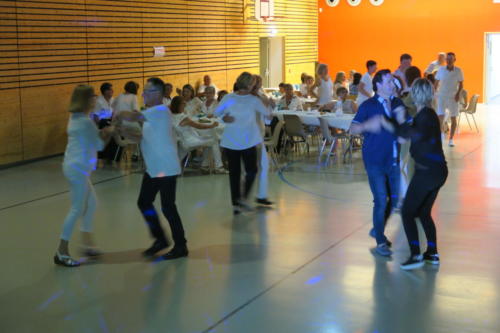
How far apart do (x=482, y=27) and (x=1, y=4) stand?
580 inches

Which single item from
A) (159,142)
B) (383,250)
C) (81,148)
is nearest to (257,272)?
(383,250)

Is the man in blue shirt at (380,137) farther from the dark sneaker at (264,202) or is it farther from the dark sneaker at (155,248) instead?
the dark sneaker at (264,202)

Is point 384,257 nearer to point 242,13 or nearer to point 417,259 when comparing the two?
point 417,259

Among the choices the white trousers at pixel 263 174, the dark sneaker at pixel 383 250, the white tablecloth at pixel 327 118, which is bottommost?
the dark sneaker at pixel 383 250

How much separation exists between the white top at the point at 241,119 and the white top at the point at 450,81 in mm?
6631

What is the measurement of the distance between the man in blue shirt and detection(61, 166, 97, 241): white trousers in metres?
2.18

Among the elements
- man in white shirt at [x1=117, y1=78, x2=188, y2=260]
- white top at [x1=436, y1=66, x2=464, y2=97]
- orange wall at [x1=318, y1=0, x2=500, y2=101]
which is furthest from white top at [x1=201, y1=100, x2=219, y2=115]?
orange wall at [x1=318, y1=0, x2=500, y2=101]

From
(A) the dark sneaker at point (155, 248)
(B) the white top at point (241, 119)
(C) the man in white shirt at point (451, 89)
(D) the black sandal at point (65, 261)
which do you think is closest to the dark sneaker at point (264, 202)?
(B) the white top at point (241, 119)

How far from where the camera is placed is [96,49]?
13188mm

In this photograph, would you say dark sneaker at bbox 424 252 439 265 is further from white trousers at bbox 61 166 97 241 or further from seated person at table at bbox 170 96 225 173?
seated person at table at bbox 170 96 225 173

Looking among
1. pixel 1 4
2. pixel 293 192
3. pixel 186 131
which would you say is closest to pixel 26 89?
pixel 1 4

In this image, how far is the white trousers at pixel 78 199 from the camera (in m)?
5.70

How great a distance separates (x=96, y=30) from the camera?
13172 millimetres

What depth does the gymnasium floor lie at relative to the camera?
185 inches
